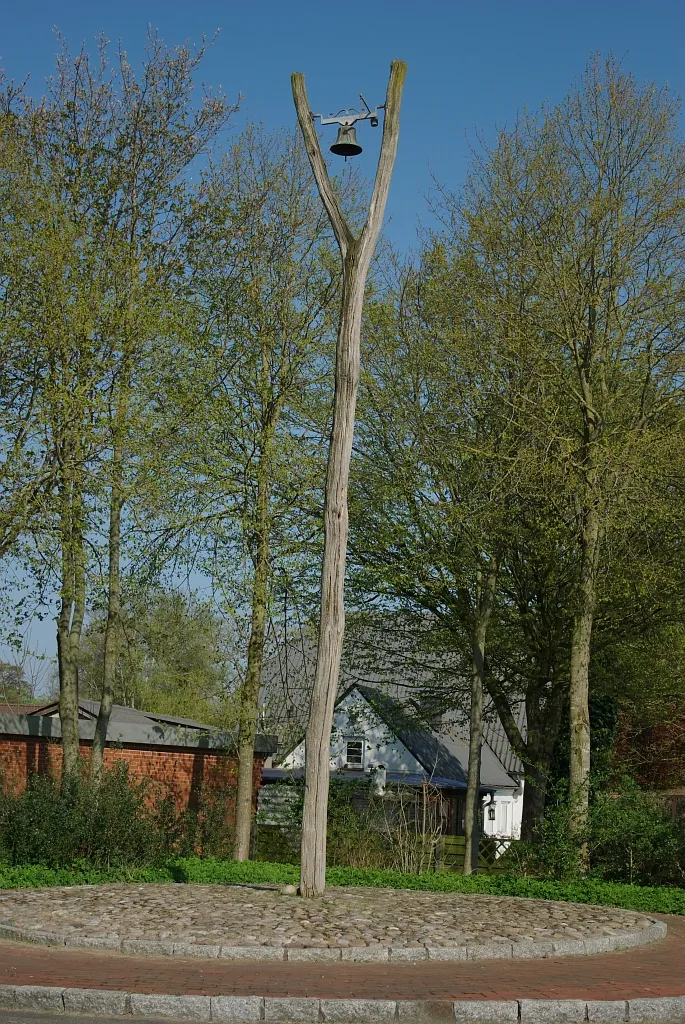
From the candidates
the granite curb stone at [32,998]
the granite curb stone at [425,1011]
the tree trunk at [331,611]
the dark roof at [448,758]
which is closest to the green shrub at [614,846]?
the tree trunk at [331,611]

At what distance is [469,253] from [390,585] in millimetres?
6676

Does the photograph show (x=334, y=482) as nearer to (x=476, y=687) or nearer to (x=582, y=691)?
(x=582, y=691)

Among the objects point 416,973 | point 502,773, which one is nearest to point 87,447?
point 416,973

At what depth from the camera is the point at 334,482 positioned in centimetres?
1241

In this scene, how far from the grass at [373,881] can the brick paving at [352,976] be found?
12.8 ft

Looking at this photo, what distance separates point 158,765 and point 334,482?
10.5m

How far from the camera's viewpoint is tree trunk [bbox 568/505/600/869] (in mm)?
16234

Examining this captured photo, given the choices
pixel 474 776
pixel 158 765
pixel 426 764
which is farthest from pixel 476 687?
pixel 426 764

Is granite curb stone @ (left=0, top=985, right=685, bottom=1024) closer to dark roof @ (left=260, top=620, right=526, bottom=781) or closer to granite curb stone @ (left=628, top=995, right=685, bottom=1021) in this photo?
granite curb stone @ (left=628, top=995, right=685, bottom=1021)

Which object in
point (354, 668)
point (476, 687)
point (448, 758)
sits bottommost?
point (448, 758)

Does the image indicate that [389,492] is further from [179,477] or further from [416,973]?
[416,973]

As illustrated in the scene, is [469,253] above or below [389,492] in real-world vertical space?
above

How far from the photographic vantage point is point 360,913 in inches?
430

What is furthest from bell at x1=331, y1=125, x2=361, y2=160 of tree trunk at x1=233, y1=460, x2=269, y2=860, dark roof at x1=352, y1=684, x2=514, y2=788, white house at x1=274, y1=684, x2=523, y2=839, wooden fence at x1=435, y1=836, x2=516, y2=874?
white house at x1=274, y1=684, x2=523, y2=839
